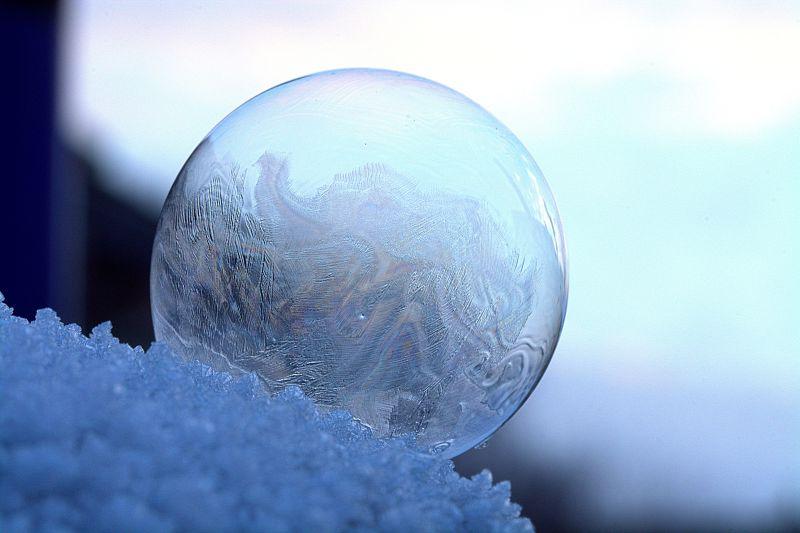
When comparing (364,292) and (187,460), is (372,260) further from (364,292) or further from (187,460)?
(187,460)

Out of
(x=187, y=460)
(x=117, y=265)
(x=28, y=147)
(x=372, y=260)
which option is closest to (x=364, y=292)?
(x=372, y=260)

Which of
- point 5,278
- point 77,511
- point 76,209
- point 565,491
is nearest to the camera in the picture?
point 77,511

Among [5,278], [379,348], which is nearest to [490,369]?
[379,348]

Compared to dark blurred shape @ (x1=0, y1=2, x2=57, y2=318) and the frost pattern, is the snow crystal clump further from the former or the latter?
dark blurred shape @ (x1=0, y1=2, x2=57, y2=318)

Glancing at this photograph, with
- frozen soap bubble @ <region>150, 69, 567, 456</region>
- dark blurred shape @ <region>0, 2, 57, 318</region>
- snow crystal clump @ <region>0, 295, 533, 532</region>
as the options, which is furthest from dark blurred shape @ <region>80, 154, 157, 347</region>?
snow crystal clump @ <region>0, 295, 533, 532</region>

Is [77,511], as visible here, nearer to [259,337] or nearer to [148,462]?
[148,462]

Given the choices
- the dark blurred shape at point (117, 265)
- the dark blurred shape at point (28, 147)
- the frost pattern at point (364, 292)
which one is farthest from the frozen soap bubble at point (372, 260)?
the dark blurred shape at point (117, 265)

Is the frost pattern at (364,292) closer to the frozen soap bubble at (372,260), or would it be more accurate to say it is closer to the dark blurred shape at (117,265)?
the frozen soap bubble at (372,260)
